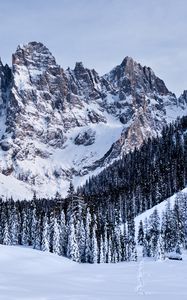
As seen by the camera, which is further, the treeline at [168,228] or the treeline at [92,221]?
the treeline at [168,228]

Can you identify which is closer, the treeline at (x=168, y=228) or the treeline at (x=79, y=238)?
the treeline at (x=79, y=238)

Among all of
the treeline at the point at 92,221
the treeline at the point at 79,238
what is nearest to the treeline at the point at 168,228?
the treeline at the point at 92,221

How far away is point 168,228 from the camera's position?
131 m

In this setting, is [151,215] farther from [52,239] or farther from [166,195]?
[52,239]

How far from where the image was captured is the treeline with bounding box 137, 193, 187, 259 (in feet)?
396

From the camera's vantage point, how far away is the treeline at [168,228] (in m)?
121

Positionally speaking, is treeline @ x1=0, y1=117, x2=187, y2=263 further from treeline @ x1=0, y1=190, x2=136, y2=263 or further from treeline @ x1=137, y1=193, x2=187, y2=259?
treeline @ x1=137, y1=193, x2=187, y2=259

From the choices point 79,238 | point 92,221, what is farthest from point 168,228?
point 79,238

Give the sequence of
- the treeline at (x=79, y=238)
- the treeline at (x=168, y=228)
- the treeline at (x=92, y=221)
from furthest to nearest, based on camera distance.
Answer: the treeline at (x=168, y=228), the treeline at (x=92, y=221), the treeline at (x=79, y=238)

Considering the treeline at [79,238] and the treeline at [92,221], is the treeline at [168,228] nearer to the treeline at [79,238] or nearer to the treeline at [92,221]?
the treeline at [92,221]

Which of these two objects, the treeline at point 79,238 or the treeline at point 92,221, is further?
the treeline at point 92,221

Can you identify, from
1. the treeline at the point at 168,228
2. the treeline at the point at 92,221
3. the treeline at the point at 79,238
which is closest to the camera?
the treeline at the point at 79,238

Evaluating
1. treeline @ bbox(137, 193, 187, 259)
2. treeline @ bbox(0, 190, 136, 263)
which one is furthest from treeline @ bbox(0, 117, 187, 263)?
treeline @ bbox(137, 193, 187, 259)

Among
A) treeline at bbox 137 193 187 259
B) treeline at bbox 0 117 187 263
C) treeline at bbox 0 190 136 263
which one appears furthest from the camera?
treeline at bbox 137 193 187 259
